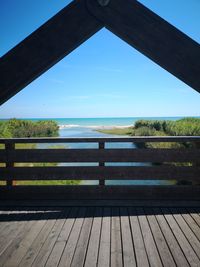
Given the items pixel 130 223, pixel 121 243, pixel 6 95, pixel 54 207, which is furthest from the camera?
pixel 54 207

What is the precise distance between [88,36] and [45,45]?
1.07 ft

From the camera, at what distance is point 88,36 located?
1.63 m

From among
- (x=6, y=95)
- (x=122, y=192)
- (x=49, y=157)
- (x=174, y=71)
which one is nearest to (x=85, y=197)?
(x=122, y=192)

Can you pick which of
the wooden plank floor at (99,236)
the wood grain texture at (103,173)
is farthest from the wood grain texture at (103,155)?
the wooden plank floor at (99,236)

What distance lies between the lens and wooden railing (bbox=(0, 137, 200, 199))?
3.17 meters

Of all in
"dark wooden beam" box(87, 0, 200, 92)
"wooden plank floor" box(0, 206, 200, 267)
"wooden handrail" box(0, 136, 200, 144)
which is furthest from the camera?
"wooden handrail" box(0, 136, 200, 144)

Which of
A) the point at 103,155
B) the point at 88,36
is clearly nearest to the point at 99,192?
the point at 103,155

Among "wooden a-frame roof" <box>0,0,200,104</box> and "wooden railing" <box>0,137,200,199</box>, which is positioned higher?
"wooden a-frame roof" <box>0,0,200,104</box>

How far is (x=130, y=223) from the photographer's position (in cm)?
262

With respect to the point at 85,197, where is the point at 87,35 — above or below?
above

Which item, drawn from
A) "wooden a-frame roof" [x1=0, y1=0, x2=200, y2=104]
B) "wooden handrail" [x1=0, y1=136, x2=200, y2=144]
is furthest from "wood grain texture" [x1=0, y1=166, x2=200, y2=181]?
"wooden a-frame roof" [x1=0, y1=0, x2=200, y2=104]

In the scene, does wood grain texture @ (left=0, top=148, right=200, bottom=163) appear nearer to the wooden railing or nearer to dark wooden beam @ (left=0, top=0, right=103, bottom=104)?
the wooden railing

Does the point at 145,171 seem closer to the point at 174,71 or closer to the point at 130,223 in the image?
the point at 130,223

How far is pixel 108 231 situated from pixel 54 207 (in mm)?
1002
